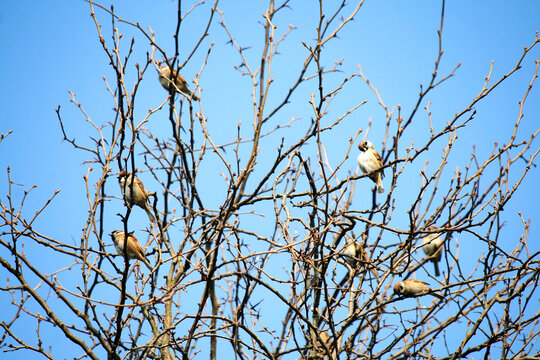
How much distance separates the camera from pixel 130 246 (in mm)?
5887

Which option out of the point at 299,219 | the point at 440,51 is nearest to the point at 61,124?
the point at 299,219

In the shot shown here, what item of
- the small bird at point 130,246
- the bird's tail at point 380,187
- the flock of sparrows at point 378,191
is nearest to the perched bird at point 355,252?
the flock of sparrows at point 378,191

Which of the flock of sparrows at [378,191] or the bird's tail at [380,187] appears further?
the bird's tail at [380,187]

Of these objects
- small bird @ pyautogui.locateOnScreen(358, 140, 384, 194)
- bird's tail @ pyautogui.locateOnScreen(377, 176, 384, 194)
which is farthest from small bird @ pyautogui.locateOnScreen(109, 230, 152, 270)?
small bird @ pyautogui.locateOnScreen(358, 140, 384, 194)

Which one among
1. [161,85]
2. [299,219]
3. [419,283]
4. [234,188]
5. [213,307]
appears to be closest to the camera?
[234,188]

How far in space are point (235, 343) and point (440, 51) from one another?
3.01 m

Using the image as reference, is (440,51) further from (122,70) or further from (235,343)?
(235,343)

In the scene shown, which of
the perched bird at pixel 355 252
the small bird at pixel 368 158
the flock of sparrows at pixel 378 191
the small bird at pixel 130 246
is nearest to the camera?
the perched bird at pixel 355 252

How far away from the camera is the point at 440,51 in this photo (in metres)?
4.55

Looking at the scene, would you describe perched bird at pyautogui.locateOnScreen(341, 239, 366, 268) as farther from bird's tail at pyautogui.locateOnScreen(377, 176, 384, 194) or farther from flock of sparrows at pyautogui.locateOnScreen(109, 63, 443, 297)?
bird's tail at pyautogui.locateOnScreen(377, 176, 384, 194)

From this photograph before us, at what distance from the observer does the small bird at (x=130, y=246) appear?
5.52m

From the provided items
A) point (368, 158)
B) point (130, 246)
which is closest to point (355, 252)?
point (130, 246)

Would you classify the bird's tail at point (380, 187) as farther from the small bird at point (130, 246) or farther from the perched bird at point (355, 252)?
the small bird at point (130, 246)

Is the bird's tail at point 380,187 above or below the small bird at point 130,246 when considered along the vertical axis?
above
